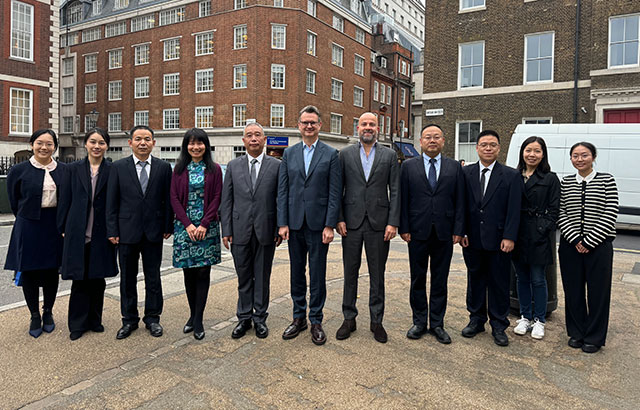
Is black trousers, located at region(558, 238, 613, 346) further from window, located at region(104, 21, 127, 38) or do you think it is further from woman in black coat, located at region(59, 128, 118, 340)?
window, located at region(104, 21, 127, 38)

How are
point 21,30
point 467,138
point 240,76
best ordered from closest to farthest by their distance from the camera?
point 467,138 → point 21,30 → point 240,76

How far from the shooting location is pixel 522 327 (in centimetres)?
462

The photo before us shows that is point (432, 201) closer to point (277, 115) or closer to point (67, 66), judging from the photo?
point (277, 115)

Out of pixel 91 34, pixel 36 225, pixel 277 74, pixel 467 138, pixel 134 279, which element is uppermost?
pixel 91 34

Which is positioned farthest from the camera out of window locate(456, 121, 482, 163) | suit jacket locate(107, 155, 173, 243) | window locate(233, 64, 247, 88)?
window locate(233, 64, 247, 88)

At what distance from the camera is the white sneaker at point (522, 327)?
15.1 ft

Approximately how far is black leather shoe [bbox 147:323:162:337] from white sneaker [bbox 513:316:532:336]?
374cm

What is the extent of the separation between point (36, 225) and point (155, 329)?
1.66 metres

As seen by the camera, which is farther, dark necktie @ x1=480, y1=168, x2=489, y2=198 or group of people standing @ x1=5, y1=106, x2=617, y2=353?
dark necktie @ x1=480, y1=168, x2=489, y2=198

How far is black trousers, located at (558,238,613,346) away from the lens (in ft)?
13.8

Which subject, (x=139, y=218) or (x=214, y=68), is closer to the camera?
(x=139, y=218)

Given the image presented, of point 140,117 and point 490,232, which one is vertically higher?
point 140,117

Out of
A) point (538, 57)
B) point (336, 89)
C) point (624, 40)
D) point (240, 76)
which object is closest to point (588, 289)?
point (538, 57)

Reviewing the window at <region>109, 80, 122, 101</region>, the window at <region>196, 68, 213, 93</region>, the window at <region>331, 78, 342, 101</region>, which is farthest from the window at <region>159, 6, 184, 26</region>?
the window at <region>331, 78, 342, 101</region>
